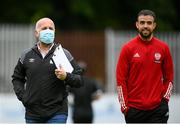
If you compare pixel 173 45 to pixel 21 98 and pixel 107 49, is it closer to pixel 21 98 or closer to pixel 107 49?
pixel 107 49

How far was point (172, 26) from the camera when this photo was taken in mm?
30328

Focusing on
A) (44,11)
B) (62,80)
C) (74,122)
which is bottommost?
(74,122)

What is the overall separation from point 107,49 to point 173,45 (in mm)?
1869

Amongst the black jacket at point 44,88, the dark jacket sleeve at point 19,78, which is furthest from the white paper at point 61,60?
the dark jacket sleeve at point 19,78

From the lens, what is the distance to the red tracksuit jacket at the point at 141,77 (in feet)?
35.0

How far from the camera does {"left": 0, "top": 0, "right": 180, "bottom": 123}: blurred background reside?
811 inches

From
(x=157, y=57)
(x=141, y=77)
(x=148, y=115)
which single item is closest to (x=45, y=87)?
(x=141, y=77)

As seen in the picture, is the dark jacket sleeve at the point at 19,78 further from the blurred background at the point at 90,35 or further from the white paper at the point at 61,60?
the blurred background at the point at 90,35

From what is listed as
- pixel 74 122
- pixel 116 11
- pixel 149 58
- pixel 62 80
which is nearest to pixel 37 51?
pixel 62 80

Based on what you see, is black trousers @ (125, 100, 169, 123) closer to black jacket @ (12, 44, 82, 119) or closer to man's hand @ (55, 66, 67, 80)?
black jacket @ (12, 44, 82, 119)

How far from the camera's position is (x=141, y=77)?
10656 mm

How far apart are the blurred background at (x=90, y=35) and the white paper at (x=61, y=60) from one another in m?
9.63

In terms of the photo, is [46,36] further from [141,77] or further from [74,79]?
[141,77]

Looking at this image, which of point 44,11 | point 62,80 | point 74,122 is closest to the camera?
point 62,80
